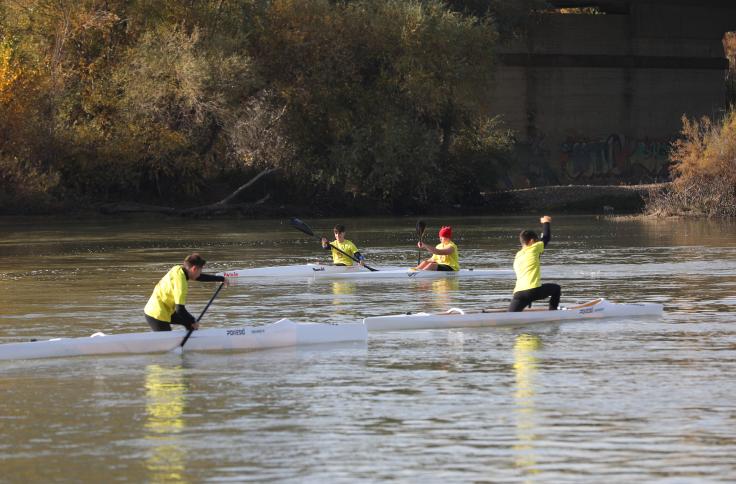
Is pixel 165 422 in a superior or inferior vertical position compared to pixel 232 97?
inferior

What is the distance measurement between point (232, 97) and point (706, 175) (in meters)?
19.1

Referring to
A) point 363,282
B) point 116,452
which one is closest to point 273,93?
point 363,282

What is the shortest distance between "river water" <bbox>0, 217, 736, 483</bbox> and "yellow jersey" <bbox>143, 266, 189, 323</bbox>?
63 centimetres

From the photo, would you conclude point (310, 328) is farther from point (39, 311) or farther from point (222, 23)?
point (222, 23)

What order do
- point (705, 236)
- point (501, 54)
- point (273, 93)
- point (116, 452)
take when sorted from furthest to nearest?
point (501, 54) → point (273, 93) → point (705, 236) → point (116, 452)

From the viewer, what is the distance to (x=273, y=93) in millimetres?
59000

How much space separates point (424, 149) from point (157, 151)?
11.2 meters

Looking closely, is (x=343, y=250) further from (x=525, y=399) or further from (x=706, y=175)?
(x=706, y=175)

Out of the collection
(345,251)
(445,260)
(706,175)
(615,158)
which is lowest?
(445,260)

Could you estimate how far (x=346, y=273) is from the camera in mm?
28703

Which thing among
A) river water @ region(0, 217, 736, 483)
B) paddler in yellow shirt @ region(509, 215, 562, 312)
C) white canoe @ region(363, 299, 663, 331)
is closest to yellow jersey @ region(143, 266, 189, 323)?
river water @ region(0, 217, 736, 483)

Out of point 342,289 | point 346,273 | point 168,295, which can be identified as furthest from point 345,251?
point 168,295

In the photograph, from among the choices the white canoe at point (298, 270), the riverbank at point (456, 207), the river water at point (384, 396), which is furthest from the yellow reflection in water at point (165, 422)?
the riverbank at point (456, 207)

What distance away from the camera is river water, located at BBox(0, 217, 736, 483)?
10.9m
